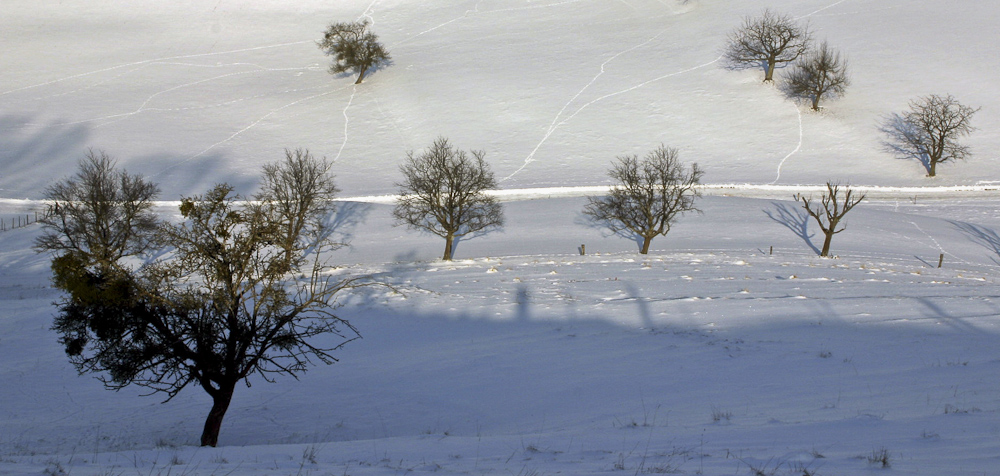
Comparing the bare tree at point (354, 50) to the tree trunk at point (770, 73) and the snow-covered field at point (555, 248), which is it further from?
the tree trunk at point (770, 73)

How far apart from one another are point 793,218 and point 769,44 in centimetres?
3241

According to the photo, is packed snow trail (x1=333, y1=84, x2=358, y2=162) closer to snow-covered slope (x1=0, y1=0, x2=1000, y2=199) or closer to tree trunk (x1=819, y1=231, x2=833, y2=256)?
snow-covered slope (x1=0, y1=0, x2=1000, y2=199)

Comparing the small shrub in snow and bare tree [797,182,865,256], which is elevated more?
bare tree [797,182,865,256]

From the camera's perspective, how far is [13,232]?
138 ft

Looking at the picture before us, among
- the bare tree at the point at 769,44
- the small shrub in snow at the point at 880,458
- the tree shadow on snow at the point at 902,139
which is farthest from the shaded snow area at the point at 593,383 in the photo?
the bare tree at the point at 769,44

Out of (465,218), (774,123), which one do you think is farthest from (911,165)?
(465,218)

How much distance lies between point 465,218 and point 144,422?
2454cm

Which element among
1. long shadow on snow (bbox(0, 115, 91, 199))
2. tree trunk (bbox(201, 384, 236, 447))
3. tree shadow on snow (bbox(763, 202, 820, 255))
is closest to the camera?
tree trunk (bbox(201, 384, 236, 447))

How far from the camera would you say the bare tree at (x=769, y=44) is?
68.4 metres

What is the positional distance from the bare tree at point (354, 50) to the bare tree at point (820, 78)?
41533 millimetres

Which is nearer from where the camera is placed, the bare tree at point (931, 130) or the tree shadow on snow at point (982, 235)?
the tree shadow on snow at point (982, 235)

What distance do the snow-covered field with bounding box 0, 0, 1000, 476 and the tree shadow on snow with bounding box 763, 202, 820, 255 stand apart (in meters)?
0.24

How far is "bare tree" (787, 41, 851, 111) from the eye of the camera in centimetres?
6259

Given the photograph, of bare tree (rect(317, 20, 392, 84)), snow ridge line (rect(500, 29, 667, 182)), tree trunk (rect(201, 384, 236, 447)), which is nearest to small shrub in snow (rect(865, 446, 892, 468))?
tree trunk (rect(201, 384, 236, 447))
